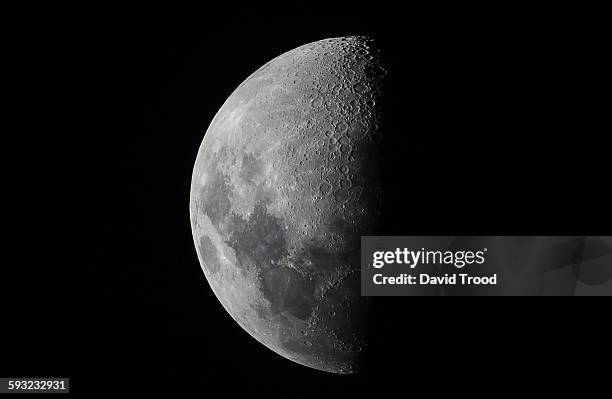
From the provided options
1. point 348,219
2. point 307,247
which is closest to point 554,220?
point 348,219

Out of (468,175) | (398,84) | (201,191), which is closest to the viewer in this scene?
(468,175)

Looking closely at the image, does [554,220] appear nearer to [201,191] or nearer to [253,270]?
[253,270]

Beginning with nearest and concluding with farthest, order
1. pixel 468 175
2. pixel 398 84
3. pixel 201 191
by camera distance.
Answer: pixel 468 175 < pixel 398 84 < pixel 201 191

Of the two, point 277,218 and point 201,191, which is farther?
point 201,191

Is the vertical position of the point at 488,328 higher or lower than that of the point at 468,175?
lower

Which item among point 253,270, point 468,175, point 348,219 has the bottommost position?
point 253,270

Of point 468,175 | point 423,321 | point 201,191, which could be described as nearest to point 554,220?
point 468,175
